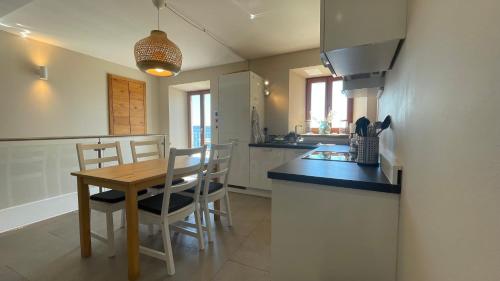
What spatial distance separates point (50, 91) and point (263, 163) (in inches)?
141

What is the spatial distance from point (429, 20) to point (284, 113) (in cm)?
314

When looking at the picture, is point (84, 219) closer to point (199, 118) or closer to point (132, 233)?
point (132, 233)

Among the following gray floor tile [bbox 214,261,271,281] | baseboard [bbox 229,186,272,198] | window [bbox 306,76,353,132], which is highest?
window [bbox 306,76,353,132]

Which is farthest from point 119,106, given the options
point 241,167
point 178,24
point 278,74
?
point 278,74

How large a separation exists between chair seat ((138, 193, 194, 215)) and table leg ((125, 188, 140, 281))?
6.0 inches

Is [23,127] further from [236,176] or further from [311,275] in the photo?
[311,275]

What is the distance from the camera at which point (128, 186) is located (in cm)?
150

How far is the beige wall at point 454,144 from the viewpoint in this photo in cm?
36

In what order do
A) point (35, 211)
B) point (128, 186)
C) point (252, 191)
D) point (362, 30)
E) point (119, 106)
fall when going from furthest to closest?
point (119, 106) → point (252, 191) → point (35, 211) → point (128, 186) → point (362, 30)

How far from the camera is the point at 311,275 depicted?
44.9 inches

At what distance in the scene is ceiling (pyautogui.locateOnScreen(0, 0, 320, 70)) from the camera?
2268 mm

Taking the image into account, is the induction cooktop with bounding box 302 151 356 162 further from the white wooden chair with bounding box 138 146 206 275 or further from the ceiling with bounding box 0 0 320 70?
the ceiling with bounding box 0 0 320 70

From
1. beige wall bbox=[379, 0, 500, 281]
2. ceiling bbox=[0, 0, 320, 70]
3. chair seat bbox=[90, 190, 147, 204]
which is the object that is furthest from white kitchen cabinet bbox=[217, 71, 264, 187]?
beige wall bbox=[379, 0, 500, 281]

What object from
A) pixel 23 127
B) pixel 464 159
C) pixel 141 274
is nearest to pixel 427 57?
pixel 464 159
